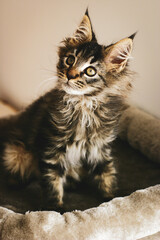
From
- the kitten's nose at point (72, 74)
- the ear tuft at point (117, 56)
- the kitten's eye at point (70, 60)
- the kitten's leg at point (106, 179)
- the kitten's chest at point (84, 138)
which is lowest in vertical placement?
the kitten's leg at point (106, 179)

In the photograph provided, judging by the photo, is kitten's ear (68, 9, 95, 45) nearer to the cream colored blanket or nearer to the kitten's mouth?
the kitten's mouth

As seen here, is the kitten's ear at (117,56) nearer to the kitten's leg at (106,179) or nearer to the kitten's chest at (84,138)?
the kitten's chest at (84,138)

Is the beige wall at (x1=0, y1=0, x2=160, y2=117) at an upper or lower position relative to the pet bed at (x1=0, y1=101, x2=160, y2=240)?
upper

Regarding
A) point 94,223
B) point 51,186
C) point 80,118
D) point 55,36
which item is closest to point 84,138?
point 80,118

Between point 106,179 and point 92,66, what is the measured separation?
1.96 feet

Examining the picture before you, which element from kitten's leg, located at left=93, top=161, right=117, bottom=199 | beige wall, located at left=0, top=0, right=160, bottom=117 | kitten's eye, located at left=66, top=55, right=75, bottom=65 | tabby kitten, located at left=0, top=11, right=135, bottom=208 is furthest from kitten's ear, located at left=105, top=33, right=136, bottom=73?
kitten's leg, located at left=93, top=161, right=117, bottom=199

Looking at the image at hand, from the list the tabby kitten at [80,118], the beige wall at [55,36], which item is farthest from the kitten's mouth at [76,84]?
the beige wall at [55,36]

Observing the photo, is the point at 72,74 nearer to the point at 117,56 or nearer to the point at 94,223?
the point at 117,56

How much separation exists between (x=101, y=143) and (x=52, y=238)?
1.65ft

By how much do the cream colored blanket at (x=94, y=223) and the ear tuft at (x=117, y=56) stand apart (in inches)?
22.5

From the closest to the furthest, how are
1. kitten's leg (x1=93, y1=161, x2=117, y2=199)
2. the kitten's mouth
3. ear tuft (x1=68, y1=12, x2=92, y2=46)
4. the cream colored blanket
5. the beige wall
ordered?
the cream colored blanket → the kitten's mouth → ear tuft (x1=68, y1=12, x2=92, y2=46) → kitten's leg (x1=93, y1=161, x2=117, y2=199) → the beige wall

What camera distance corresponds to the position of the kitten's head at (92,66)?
1.13 metres

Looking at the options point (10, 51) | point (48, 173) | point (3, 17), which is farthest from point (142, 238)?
point (3, 17)

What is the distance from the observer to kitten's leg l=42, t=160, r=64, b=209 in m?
1.28
